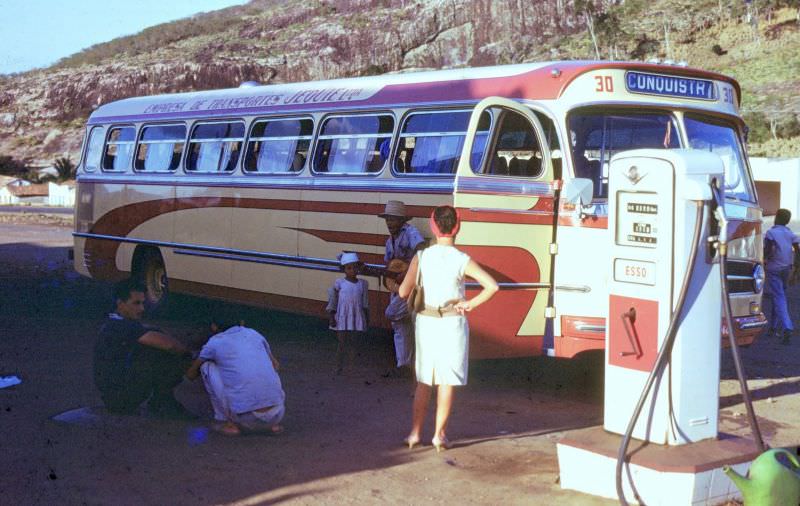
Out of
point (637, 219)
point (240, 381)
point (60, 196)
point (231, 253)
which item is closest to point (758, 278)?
point (637, 219)

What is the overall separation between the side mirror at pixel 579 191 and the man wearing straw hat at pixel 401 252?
5.41ft

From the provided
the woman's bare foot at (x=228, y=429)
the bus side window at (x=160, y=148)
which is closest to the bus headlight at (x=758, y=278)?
the woman's bare foot at (x=228, y=429)

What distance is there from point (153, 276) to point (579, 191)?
26.0ft

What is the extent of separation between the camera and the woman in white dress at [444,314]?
23.1 feet

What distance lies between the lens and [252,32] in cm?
11719

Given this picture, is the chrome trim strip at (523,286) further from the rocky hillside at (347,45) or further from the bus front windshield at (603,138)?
the rocky hillside at (347,45)

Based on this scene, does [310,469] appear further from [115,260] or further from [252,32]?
[252,32]

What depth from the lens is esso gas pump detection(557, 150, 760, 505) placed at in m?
6.00

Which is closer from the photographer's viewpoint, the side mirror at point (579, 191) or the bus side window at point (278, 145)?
the side mirror at point (579, 191)

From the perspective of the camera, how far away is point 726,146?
962 cm

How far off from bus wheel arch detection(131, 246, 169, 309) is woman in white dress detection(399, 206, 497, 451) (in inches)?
305

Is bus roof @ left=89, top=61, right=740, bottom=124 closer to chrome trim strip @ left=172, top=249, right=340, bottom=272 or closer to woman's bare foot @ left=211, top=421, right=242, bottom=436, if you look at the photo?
chrome trim strip @ left=172, top=249, right=340, bottom=272

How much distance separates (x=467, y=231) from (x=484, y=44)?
96.9 metres

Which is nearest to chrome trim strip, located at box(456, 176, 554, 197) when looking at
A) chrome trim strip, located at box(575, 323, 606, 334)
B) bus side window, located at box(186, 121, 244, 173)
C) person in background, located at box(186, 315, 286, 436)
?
chrome trim strip, located at box(575, 323, 606, 334)
